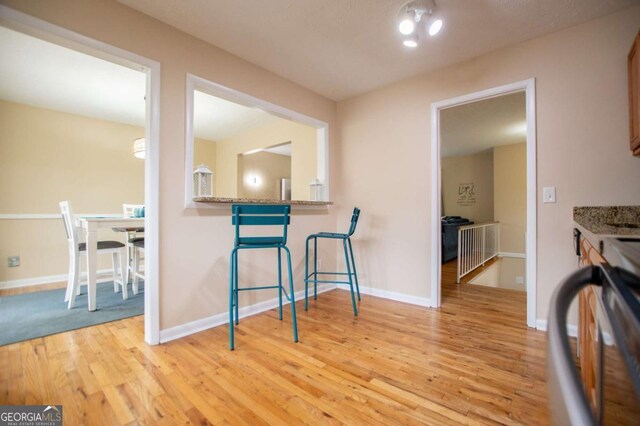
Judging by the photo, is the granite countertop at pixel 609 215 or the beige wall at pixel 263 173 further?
the beige wall at pixel 263 173

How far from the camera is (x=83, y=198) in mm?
4137

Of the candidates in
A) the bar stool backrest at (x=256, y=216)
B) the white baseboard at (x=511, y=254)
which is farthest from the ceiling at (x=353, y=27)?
the white baseboard at (x=511, y=254)

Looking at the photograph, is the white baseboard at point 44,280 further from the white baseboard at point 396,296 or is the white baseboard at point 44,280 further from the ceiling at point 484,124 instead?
the ceiling at point 484,124

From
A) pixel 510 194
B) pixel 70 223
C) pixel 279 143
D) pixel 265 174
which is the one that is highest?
pixel 279 143

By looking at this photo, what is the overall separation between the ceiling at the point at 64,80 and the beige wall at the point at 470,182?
20.7 ft

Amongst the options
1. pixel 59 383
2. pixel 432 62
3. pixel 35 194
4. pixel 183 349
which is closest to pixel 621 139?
pixel 432 62

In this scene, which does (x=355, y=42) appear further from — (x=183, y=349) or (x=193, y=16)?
(x=183, y=349)

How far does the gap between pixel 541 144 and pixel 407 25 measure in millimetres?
1400

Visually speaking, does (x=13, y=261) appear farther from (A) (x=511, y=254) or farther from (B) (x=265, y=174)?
(A) (x=511, y=254)

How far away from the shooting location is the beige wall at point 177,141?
1825 mm

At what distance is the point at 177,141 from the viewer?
216 centimetres

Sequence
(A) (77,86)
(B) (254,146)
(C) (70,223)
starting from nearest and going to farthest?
1. (C) (70,223)
2. (A) (77,86)
3. (B) (254,146)

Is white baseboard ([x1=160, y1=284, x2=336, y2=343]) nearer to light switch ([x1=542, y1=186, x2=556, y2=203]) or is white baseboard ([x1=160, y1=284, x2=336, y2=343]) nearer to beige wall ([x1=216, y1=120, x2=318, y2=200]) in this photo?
beige wall ([x1=216, y1=120, x2=318, y2=200])

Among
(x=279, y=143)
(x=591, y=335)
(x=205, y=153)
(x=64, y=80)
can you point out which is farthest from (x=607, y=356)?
(x=205, y=153)
